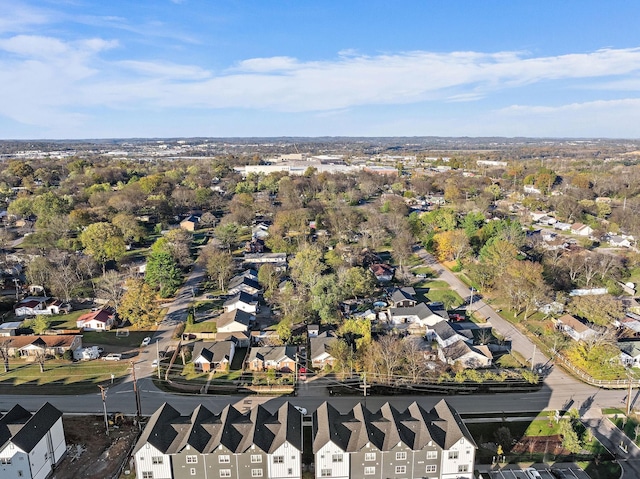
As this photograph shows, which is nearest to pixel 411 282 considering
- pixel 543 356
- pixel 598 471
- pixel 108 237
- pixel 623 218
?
pixel 543 356

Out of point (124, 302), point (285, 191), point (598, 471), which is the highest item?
point (285, 191)

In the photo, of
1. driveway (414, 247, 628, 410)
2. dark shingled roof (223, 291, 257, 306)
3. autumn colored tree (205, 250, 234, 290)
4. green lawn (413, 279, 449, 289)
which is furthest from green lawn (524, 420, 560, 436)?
autumn colored tree (205, 250, 234, 290)

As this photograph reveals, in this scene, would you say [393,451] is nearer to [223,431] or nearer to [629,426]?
[223,431]

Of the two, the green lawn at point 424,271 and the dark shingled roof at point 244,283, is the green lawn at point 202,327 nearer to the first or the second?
the dark shingled roof at point 244,283

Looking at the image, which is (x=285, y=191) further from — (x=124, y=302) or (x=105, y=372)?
(x=105, y=372)

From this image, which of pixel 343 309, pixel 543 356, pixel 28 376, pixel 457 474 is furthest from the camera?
pixel 343 309

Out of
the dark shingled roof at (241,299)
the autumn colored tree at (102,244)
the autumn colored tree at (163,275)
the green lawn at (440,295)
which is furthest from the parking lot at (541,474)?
the autumn colored tree at (102,244)
